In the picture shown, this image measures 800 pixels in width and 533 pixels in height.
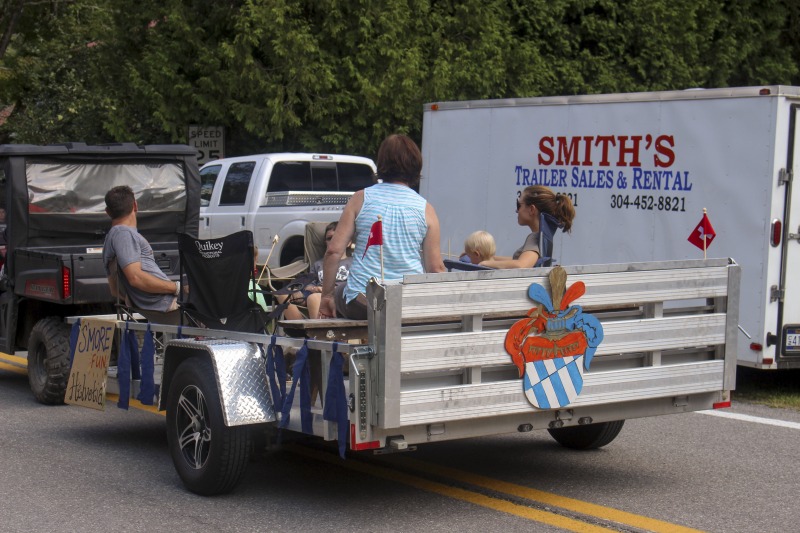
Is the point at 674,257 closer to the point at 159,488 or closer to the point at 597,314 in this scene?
the point at 597,314

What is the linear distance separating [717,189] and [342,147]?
10286 millimetres

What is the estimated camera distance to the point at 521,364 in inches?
224

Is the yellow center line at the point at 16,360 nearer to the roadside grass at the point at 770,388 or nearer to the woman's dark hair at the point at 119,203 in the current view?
the woman's dark hair at the point at 119,203

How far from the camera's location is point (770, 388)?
34.4 feet

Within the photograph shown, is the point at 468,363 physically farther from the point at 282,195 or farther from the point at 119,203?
the point at 282,195

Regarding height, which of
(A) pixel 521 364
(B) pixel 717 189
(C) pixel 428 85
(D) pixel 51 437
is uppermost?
(C) pixel 428 85

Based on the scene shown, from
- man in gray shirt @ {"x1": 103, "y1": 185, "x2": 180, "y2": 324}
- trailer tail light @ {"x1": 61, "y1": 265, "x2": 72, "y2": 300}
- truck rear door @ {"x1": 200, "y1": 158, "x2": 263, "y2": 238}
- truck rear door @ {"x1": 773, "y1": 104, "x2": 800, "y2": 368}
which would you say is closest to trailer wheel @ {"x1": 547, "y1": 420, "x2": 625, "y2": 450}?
truck rear door @ {"x1": 773, "y1": 104, "x2": 800, "y2": 368}

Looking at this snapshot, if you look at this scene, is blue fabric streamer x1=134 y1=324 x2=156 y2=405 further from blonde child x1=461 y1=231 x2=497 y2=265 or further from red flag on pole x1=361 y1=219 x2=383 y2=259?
blonde child x1=461 y1=231 x2=497 y2=265

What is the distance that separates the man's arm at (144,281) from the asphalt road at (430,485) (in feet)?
3.48

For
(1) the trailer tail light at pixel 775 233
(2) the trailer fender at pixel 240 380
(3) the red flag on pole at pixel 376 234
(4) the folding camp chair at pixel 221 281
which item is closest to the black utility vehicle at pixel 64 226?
(4) the folding camp chair at pixel 221 281

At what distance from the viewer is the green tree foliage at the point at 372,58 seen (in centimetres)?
1808

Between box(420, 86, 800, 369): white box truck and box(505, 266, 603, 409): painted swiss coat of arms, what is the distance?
13.1 ft

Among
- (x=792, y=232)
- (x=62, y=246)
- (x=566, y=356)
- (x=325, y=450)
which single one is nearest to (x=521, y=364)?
(x=566, y=356)

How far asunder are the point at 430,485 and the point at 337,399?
1.33 meters
